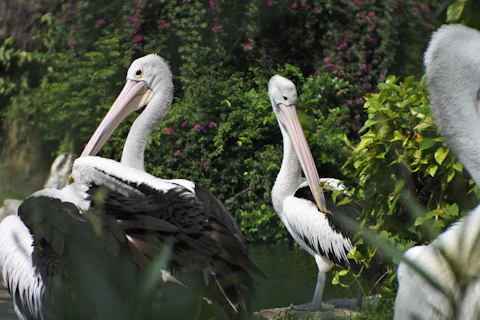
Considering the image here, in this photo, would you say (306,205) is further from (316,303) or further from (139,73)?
(139,73)

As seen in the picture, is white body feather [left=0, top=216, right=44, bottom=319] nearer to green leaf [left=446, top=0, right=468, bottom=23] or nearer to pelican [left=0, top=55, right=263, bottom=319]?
pelican [left=0, top=55, right=263, bottom=319]

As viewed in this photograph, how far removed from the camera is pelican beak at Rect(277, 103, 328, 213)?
4207mm

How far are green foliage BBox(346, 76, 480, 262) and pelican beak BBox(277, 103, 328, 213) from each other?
42.5 inches

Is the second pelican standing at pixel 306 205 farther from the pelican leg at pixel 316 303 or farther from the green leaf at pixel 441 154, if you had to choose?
the green leaf at pixel 441 154

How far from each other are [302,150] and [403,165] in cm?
199

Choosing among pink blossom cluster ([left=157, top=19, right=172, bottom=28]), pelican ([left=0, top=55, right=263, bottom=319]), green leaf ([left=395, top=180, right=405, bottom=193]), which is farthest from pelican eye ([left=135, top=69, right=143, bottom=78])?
pink blossom cluster ([left=157, top=19, right=172, bottom=28])

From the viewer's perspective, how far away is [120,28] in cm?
746

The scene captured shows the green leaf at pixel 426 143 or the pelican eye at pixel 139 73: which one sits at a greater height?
the green leaf at pixel 426 143

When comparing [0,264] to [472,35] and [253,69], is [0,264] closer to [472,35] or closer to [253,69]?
[472,35]

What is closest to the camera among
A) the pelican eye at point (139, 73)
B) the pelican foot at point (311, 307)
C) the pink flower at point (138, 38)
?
the pelican foot at point (311, 307)

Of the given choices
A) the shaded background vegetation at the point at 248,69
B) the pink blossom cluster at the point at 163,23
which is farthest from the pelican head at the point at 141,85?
the pink blossom cluster at the point at 163,23

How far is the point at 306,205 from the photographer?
4434mm

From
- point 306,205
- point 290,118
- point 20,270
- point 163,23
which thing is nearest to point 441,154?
point 20,270

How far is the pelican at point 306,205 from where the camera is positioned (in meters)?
4.12
